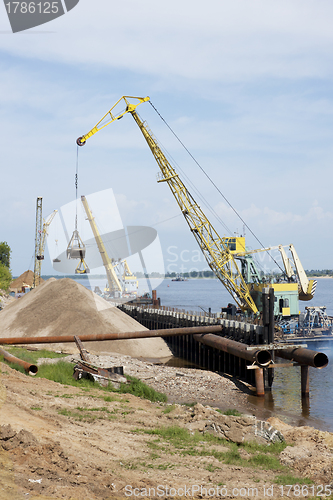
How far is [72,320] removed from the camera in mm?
35188

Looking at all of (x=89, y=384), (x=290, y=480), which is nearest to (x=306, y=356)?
(x=89, y=384)

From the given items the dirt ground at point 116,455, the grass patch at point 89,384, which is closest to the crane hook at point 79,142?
the grass patch at point 89,384

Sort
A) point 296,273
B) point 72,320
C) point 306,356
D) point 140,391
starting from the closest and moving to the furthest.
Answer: point 140,391, point 306,356, point 72,320, point 296,273

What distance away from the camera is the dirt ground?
7895 millimetres

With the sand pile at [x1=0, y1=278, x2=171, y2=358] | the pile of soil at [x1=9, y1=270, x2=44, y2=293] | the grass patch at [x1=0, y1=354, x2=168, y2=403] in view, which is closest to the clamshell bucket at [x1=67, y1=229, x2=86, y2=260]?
the sand pile at [x1=0, y1=278, x2=171, y2=358]

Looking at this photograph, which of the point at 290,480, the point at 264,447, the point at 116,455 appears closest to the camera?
the point at 290,480

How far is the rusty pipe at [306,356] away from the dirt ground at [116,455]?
8942mm

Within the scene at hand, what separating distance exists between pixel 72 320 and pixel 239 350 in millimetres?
16249

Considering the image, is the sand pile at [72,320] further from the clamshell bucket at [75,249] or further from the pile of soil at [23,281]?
the pile of soil at [23,281]

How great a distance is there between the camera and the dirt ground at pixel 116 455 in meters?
7.89

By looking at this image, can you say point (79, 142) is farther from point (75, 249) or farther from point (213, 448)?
point (213, 448)

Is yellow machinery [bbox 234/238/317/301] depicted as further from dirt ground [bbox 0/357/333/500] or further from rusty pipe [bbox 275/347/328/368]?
dirt ground [bbox 0/357/333/500]

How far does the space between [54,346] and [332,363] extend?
21.3 meters

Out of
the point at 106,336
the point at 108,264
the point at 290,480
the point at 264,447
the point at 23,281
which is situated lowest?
the point at 264,447
